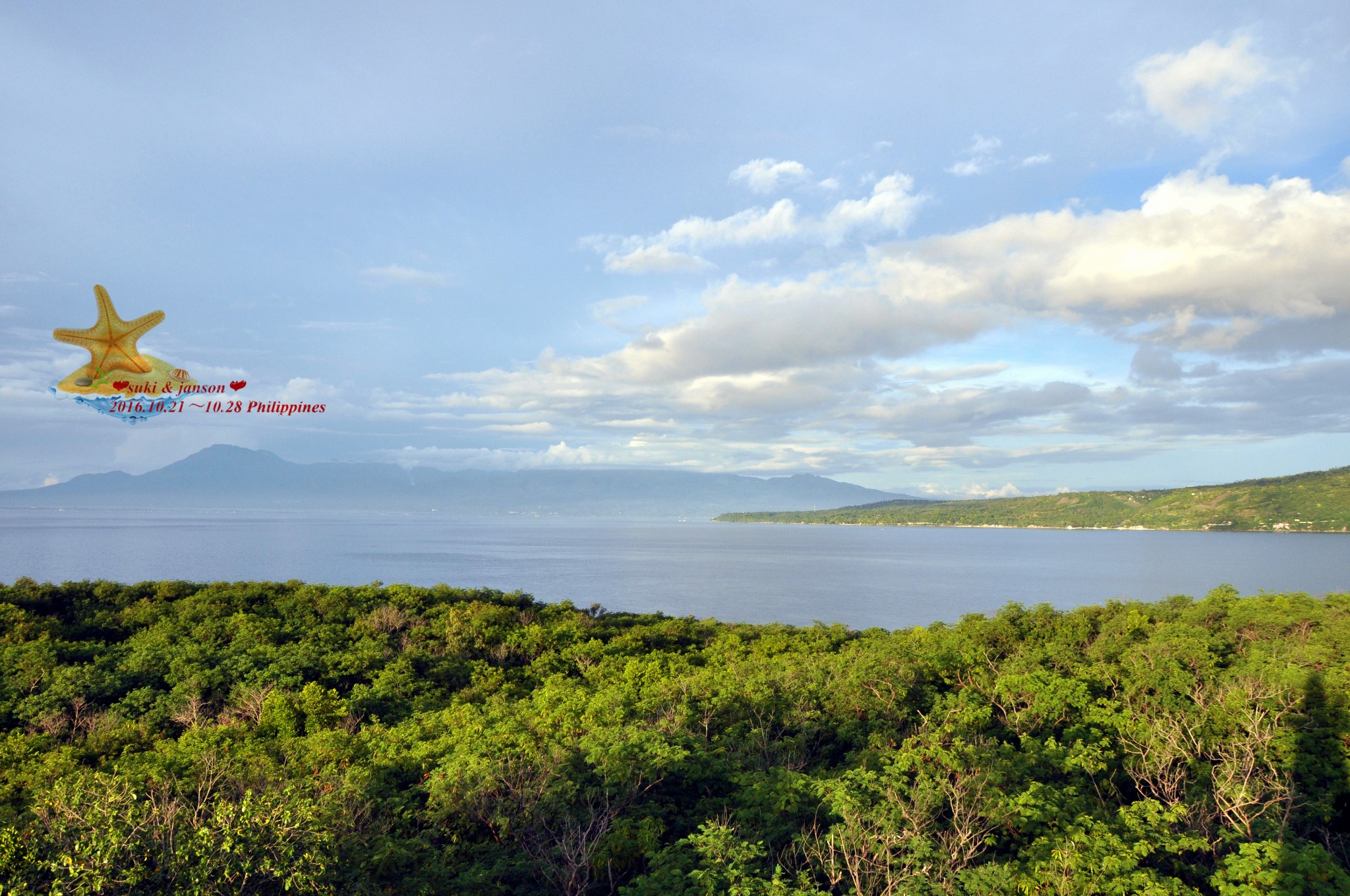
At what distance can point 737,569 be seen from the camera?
126125 mm

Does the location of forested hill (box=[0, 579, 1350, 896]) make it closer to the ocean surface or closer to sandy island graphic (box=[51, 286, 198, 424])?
sandy island graphic (box=[51, 286, 198, 424])

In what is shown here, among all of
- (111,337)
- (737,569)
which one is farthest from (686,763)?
(737,569)

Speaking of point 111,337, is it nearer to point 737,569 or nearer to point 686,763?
point 686,763

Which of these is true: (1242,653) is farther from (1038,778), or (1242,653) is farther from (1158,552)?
Answer: (1158,552)

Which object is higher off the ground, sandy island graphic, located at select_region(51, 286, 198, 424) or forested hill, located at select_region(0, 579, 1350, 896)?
sandy island graphic, located at select_region(51, 286, 198, 424)

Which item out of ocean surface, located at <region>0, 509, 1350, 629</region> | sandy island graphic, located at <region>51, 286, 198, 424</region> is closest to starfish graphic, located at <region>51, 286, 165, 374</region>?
sandy island graphic, located at <region>51, 286, 198, 424</region>

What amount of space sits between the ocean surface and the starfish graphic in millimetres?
52477

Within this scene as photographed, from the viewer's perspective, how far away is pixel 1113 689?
23281 millimetres

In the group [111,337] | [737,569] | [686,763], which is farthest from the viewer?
[737,569]

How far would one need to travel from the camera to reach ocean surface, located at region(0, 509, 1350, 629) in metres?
86.2

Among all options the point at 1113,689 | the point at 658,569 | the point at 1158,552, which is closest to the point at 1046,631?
the point at 1113,689

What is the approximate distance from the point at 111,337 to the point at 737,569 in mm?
104673

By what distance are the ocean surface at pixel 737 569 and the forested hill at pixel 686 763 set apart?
148 feet

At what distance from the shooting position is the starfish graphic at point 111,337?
3067 cm
